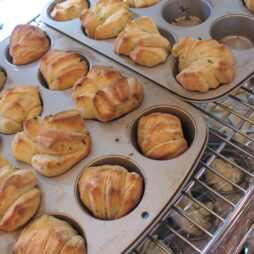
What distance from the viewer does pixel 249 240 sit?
4.07 feet

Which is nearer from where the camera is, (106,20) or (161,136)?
(161,136)

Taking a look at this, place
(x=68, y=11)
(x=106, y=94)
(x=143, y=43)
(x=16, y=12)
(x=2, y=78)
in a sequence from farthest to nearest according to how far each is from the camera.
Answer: (x=16, y=12), (x=68, y=11), (x=2, y=78), (x=143, y=43), (x=106, y=94)

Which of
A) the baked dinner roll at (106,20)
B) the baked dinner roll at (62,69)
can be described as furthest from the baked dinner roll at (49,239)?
the baked dinner roll at (106,20)

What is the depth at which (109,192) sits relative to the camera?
1.12 m

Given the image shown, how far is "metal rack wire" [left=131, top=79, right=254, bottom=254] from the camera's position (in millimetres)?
1103

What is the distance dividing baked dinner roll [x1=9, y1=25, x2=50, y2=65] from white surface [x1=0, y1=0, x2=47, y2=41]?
341mm

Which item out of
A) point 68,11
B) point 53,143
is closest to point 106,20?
point 68,11

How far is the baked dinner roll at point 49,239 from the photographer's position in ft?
3.40

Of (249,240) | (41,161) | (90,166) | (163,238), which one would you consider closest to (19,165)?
(41,161)

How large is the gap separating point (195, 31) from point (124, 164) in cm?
68

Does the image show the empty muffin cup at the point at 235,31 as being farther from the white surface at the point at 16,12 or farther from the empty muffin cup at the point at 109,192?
the white surface at the point at 16,12

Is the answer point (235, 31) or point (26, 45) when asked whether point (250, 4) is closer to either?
point (235, 31)

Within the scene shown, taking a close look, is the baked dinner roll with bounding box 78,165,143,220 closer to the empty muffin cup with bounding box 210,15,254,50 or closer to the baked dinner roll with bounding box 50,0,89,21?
the empty muffin cup with bounding box 210,15,254,50

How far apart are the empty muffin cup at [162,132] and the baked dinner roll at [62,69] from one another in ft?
1.12
